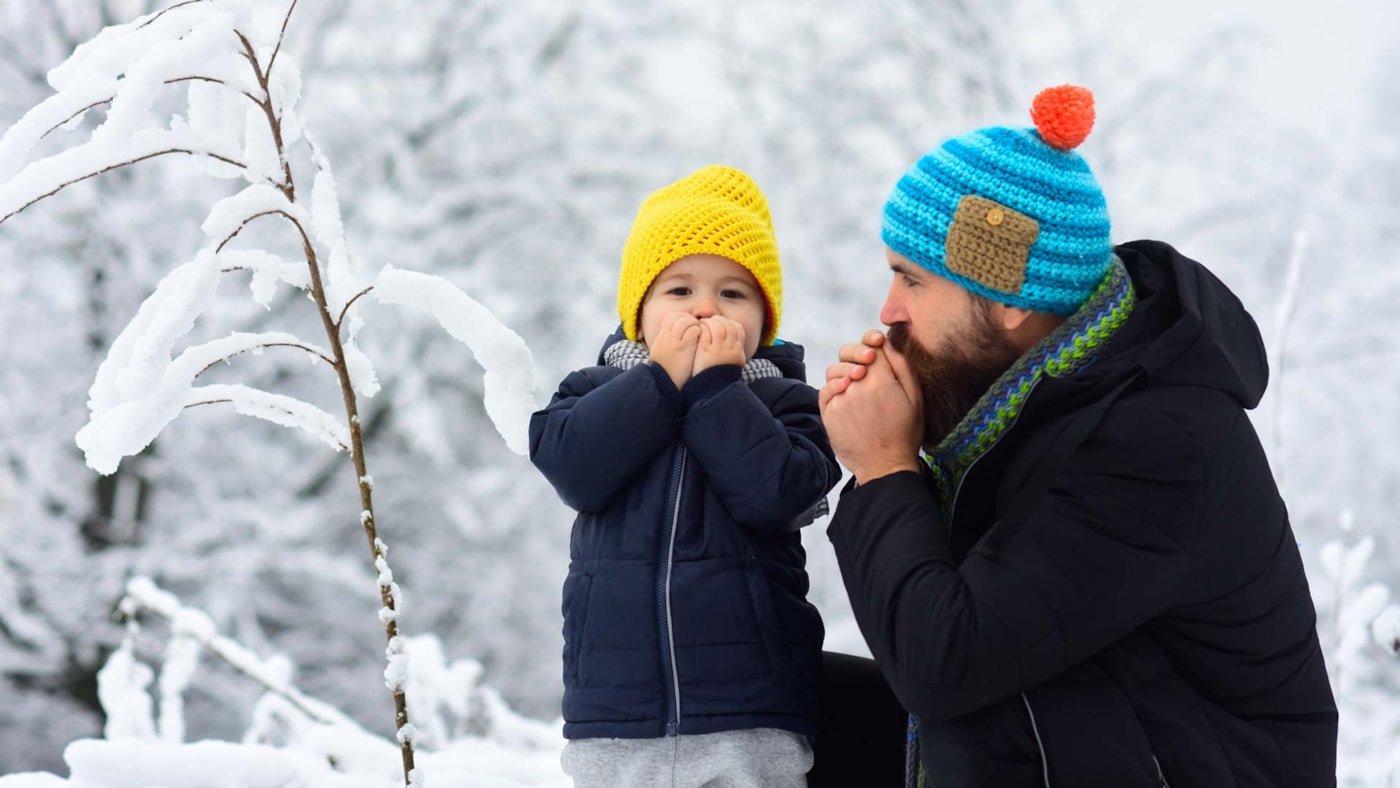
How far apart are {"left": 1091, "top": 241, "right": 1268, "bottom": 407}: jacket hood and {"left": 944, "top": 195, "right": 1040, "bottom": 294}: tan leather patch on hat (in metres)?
0.17

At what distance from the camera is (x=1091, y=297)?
1.62m

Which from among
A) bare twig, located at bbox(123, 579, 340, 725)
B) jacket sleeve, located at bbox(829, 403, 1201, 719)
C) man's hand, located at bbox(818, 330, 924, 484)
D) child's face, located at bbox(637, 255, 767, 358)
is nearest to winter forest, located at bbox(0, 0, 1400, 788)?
bare twig, located at bbox(123, 579, 340, 725)

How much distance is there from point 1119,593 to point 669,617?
0.59 meters

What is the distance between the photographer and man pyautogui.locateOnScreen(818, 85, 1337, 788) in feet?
4.68

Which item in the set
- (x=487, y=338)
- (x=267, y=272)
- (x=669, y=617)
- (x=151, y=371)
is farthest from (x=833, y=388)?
(x=151, y=371)

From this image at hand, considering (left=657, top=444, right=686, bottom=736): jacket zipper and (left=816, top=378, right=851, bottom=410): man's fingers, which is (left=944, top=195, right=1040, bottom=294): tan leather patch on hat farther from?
(left=657, top=444, right=686, bottom=736): jacket zipper

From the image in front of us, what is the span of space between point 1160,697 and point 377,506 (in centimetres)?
697

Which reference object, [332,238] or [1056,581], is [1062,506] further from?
[332,238]

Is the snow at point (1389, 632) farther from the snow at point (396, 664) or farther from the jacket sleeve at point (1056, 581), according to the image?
the snow at point (396, 664)

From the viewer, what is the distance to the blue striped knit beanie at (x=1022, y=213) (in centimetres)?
159

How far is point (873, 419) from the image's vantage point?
5.32ft

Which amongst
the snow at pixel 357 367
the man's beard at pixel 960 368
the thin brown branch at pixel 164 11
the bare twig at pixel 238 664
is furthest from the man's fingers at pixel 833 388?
the bare twig at pixel 238 664

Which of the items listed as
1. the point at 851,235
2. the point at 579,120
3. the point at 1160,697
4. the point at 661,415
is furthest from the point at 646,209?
the point at 579,120

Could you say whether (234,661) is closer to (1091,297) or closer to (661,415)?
(661,415)
